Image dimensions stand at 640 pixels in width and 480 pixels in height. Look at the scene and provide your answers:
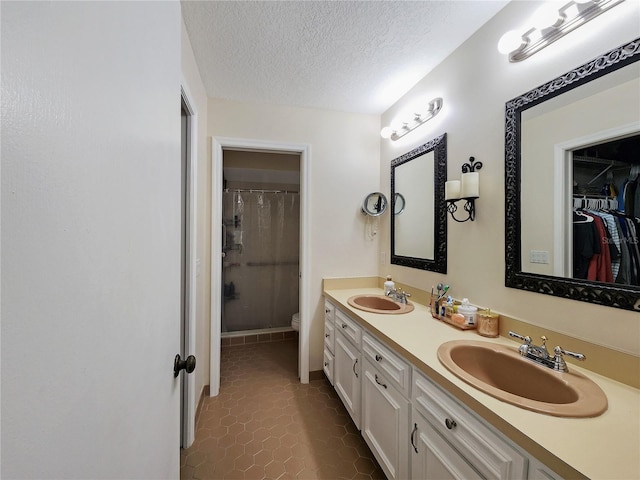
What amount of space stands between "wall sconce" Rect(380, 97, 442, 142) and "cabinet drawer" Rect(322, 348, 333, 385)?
1.87m

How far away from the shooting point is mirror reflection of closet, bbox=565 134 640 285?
87cm

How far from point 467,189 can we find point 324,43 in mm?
1192

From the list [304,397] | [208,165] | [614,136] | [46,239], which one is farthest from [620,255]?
[208,165]

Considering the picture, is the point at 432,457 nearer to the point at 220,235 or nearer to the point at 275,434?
the point at 275,434

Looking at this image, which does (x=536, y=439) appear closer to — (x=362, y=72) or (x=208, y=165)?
(x=362, y=72)

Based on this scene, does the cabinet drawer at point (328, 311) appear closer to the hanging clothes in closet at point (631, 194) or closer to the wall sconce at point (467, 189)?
the wall sconce at point (467, 189)

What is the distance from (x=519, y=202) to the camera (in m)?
1.21

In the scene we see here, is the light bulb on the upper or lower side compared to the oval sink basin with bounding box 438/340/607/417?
upper

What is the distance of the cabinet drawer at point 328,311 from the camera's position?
212cm

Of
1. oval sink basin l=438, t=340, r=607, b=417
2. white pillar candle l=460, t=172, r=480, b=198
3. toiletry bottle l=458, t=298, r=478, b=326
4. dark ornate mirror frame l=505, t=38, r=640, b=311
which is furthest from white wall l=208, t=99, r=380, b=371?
oval sink basin l=438, t=340, r=607, b=417

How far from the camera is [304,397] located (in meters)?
2.11

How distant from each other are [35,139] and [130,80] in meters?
0.29

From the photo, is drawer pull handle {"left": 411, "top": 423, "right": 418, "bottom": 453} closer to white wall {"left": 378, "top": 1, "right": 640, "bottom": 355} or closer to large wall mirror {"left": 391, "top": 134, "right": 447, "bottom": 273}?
white wall {"left": 378, "top": 1, "right": 640, "bottom": 355}

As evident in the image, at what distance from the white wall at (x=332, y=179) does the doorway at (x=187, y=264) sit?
0.65 m
